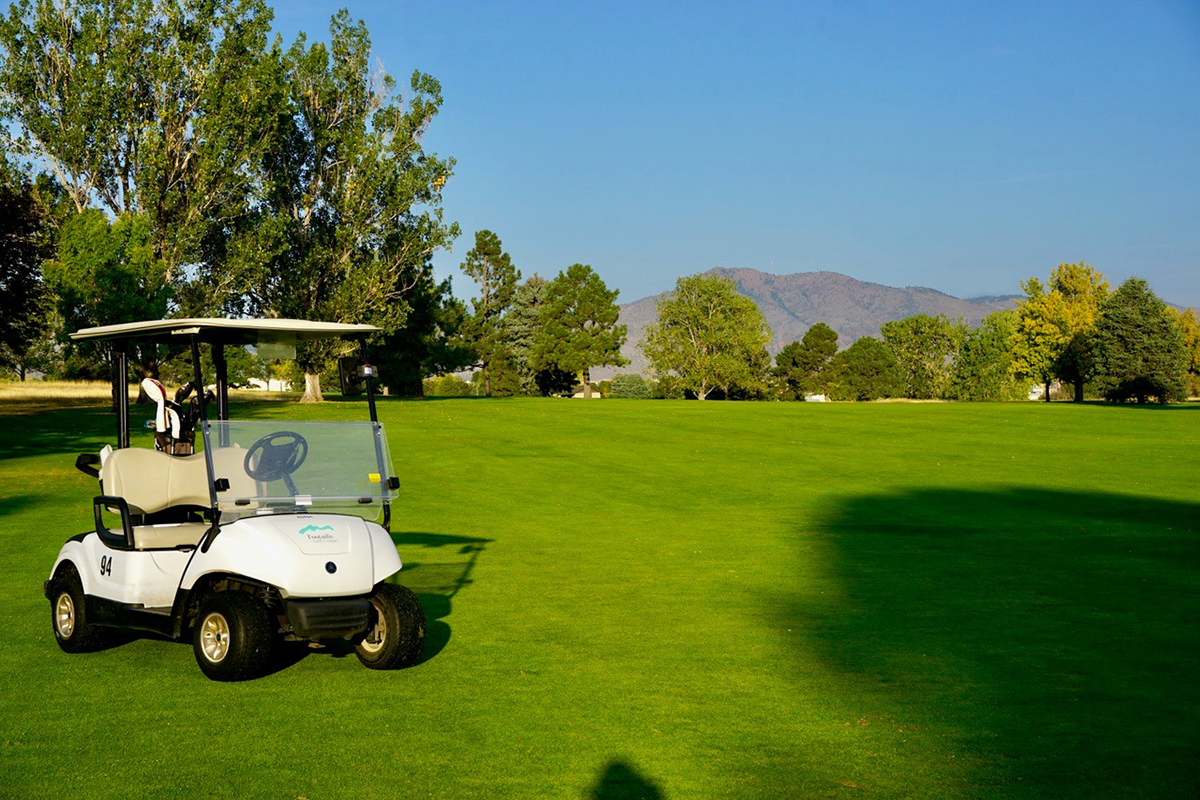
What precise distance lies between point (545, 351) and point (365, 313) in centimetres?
5257

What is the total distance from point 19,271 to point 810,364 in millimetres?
121681

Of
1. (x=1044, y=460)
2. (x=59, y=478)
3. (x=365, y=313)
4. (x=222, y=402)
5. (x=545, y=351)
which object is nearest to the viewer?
(x=222, y=402)

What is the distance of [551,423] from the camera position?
44.4m

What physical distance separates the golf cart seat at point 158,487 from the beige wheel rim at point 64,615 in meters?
1.05

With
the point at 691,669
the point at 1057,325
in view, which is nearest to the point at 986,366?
the point at 1057,325

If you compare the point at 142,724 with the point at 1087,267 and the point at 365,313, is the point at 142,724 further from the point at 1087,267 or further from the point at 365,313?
the point at 1087,267

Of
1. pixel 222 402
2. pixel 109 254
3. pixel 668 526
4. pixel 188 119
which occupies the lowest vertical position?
pixel 668 526

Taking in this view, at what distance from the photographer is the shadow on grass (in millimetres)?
6910

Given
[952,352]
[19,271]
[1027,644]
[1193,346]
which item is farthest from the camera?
[952,352]

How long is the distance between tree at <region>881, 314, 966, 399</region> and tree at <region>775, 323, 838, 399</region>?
577 inches

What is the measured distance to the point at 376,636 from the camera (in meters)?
8.80

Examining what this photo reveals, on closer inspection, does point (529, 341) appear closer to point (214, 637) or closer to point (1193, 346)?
point (1193, 346)

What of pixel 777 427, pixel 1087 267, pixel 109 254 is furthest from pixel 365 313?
pixel 1087 267

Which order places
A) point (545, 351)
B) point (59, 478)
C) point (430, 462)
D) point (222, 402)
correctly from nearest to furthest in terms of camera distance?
point (222, 402) < point (59, 478) < point (430, 462) < point (545, 351)
